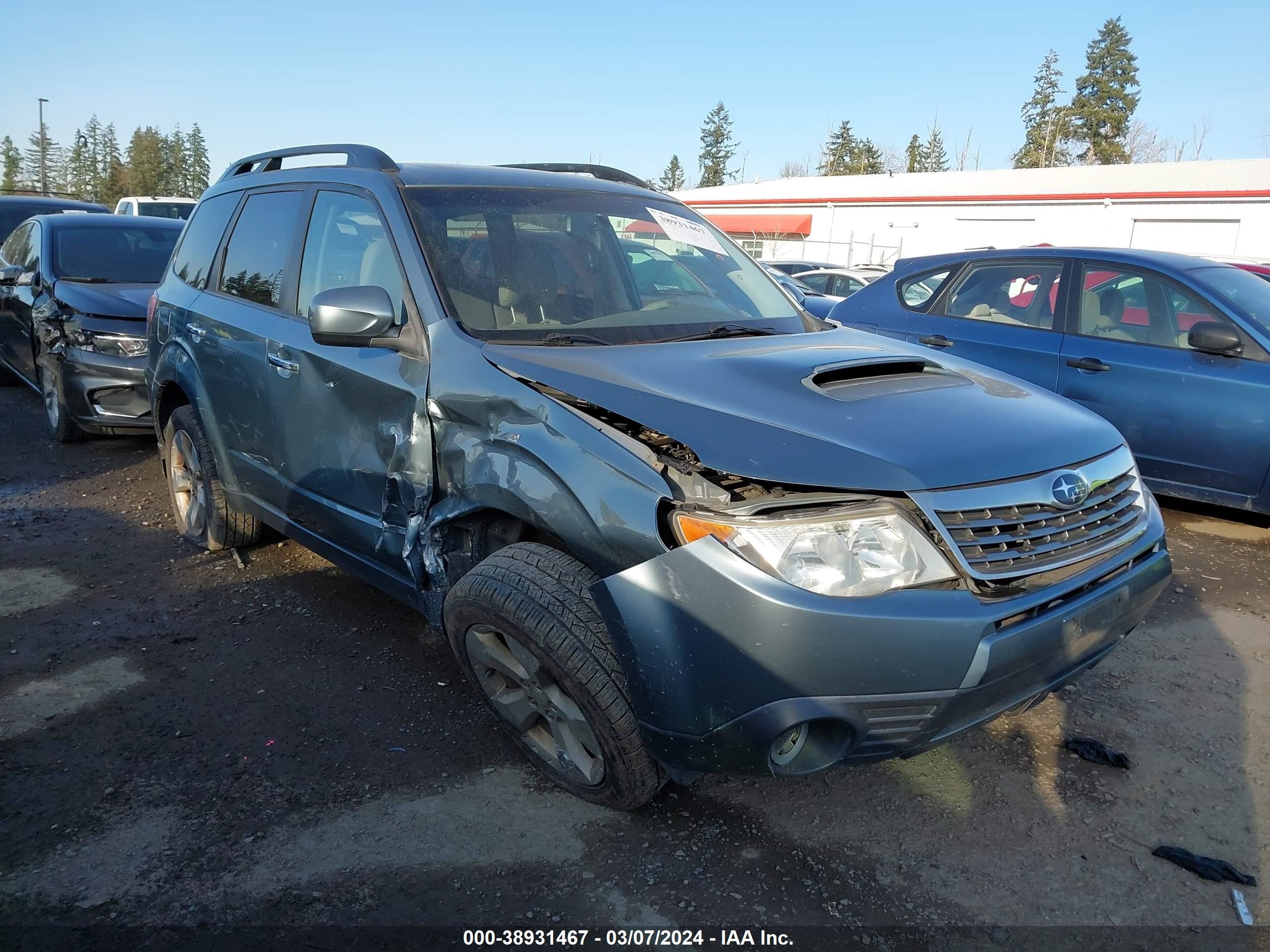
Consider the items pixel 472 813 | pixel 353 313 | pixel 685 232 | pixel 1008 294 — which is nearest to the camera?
pixel 472 813

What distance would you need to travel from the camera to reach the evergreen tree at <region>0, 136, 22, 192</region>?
9625 centimetres

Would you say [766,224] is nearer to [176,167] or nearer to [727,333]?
[727,333]

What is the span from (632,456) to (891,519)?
2.10 feet

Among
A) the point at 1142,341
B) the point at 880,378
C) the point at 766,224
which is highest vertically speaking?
the point at 766,224

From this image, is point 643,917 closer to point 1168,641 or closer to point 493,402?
point 493,402

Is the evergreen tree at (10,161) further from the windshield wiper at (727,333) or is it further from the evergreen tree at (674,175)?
the windshield wiper at (727,333)

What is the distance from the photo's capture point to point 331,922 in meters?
2.25

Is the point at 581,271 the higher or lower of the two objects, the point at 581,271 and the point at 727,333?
the higher

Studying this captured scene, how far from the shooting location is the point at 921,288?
6.67 meters

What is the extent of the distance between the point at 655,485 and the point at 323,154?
2.46m

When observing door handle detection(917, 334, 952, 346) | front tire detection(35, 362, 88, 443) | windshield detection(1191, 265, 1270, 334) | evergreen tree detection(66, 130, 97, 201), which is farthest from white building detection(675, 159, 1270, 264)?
evergreen tree detection(66, 130, 97, 201)

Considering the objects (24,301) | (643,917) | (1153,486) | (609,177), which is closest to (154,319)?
(609,177)

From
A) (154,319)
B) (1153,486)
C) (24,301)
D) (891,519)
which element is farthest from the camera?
(24,301)

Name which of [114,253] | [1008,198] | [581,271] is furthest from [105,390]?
[1008,198]
